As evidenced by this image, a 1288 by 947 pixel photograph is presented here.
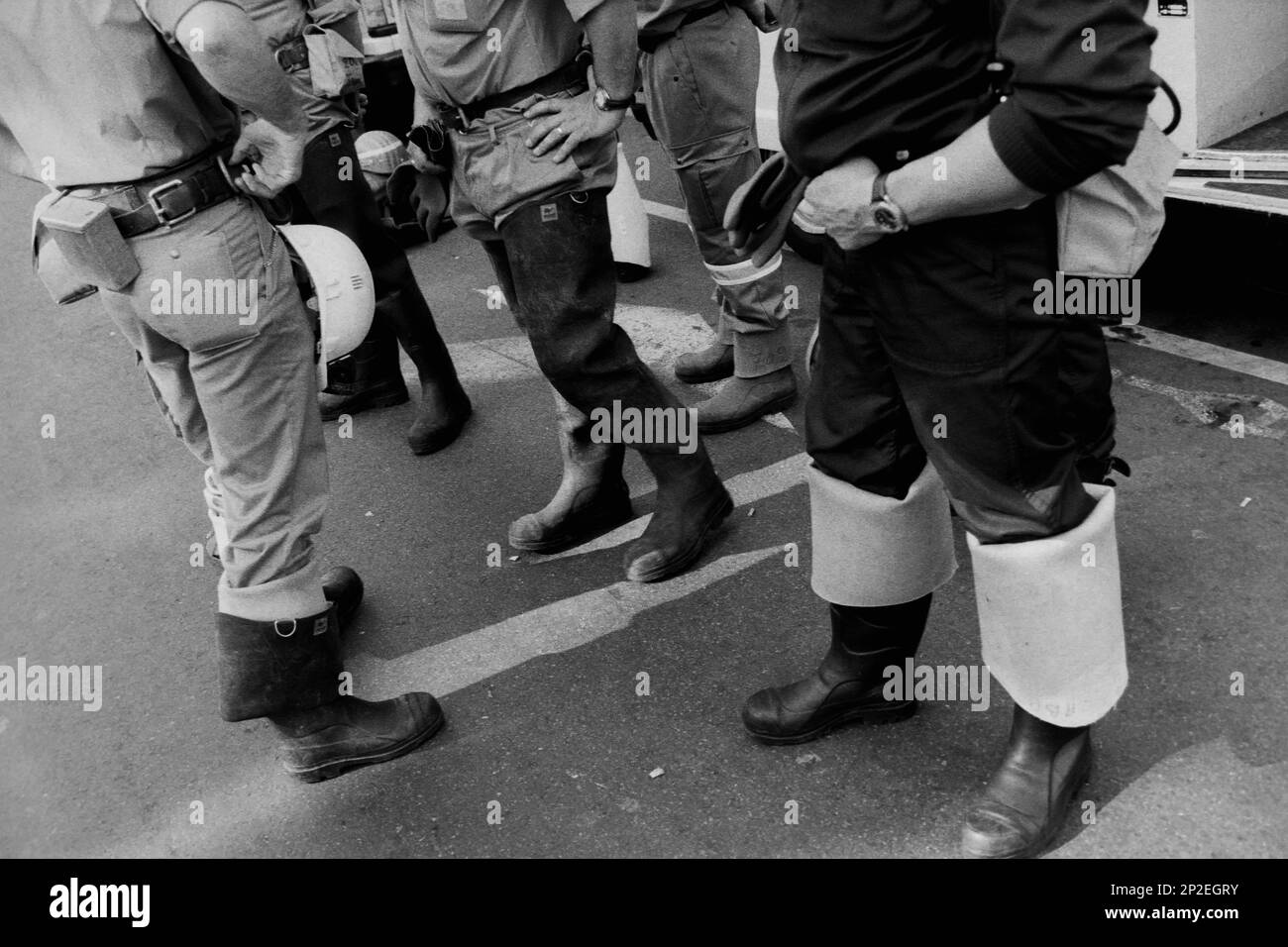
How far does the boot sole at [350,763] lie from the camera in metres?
3.05

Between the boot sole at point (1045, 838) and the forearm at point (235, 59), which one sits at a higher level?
the forearm at point (235, 59)

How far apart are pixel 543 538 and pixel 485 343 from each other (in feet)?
5.83

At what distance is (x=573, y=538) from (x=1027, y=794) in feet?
5.90

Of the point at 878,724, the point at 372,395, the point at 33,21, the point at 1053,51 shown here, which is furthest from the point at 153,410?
the point at 1053,51

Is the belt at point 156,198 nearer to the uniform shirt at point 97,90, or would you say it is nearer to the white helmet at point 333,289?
the uniform shirt at point 97,90

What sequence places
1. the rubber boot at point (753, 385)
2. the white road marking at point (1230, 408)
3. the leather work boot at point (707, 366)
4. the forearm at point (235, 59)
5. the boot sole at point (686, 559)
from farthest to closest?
the leather work boot at point (707, 366) → the rubber boot at point (753, 385) → the white road marking at point (1230, 408) → the boot sole at point (686, 559) → the forearm at point (235, 59)

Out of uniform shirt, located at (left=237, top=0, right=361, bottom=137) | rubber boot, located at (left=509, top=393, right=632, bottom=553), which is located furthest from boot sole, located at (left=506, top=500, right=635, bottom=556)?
uniform shirt, located at (left=237, top=0, right=361, bottom=137)

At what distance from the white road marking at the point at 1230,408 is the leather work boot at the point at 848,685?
5.29 ft

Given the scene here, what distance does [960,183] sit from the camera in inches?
81.0

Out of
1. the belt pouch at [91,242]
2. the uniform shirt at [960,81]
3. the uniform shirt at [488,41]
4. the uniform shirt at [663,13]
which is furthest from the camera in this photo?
the uniform shirt at [663,13]

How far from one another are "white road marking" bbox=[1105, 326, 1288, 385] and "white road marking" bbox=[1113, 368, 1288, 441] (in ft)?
0.52

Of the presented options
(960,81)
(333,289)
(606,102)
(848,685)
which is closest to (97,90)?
(333,289)

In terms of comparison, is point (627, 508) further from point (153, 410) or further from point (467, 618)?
point (153, 410)

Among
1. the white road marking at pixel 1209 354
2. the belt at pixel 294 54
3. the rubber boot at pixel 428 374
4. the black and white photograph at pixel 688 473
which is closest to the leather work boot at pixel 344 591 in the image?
the black and white photograph at pixel 688 473
